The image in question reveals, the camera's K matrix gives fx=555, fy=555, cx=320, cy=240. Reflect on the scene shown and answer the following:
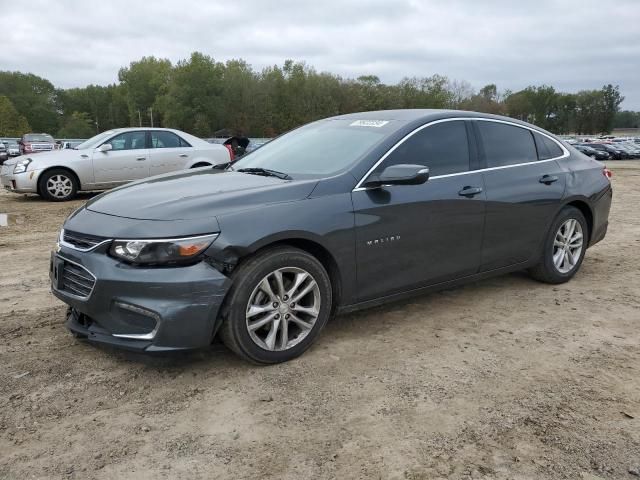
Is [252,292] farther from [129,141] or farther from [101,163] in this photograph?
[129,141]

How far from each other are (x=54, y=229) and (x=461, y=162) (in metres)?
6.23

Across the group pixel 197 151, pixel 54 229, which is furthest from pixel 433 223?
pixel 197 151

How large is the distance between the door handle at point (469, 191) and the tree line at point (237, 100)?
65.4 meters

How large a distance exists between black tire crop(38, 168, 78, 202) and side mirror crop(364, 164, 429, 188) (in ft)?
29.2

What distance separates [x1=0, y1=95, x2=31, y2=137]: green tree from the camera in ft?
248

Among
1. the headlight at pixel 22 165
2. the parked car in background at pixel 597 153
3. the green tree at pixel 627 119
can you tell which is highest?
the green tree at pixel 627 119

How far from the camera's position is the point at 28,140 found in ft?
80.9

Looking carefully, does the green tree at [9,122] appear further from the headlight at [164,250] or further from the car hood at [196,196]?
the headlight at [164,250]

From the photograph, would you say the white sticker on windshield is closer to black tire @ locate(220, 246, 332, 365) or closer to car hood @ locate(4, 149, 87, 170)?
black tire @ locate(220, 246, 332, 365)

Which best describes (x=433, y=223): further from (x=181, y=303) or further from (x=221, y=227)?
(x=181, y=303)

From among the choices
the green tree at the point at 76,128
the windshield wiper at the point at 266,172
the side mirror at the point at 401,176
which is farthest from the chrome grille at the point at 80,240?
the green tree at the point at 76,128

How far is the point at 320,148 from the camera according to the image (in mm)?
4168

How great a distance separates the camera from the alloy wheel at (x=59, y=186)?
424 inches

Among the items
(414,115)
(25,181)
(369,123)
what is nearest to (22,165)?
(25,181)
